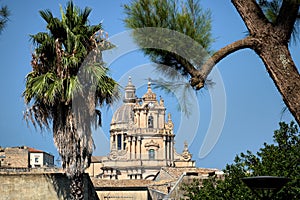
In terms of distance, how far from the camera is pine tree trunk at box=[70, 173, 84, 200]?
47.6ft

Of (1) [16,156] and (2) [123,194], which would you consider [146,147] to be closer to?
(1) [16,156]

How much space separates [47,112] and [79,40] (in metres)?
1.78

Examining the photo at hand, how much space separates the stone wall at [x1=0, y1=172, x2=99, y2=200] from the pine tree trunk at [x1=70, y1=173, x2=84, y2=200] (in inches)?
94.2

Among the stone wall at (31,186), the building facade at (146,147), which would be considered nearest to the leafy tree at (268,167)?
the stone wall at (31,186)

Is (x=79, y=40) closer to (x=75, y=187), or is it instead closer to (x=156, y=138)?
(x=75, y=187)

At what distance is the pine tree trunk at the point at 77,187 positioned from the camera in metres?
14.5

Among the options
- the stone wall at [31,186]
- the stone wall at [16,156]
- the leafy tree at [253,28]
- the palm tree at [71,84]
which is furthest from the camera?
the stone wall at [16,156]

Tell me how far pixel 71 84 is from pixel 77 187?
7.69 ft

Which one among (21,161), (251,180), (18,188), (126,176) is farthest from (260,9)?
(126,176)

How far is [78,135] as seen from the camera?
1441 centimetres

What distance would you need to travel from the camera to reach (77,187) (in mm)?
14562

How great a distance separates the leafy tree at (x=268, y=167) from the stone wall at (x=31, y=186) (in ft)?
12.4

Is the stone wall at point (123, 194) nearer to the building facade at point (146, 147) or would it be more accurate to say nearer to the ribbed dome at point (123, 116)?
the building facade at point (146, 147)

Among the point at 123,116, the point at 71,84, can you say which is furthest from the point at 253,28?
the point at 123,116
